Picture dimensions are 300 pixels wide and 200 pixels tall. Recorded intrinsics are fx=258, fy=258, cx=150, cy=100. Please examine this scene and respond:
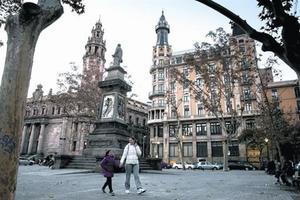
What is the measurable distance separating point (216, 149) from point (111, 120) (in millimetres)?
36447

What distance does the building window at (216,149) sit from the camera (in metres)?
49.9

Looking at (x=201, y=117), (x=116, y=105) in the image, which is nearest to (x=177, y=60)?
(x=201, y=117)

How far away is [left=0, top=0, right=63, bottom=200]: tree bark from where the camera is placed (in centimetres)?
286

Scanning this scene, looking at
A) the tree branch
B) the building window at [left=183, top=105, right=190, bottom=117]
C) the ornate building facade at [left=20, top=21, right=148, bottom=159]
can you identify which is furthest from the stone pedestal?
the ornate building facade at [left=20, top=21, right=148, bottom=159]

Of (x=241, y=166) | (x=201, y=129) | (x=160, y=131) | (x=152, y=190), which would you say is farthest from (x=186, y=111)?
(x=152, y=190)

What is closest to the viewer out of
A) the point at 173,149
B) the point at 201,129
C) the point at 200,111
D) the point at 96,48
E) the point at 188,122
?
the point at 201,129

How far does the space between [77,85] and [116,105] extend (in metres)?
16.7

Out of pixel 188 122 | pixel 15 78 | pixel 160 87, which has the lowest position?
pixel 15 78

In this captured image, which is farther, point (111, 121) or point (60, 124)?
point (60, 124)

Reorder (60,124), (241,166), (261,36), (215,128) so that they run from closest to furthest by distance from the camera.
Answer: (261,36), (241,166), (215,128), (60,124)

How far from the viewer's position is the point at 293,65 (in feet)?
16.6

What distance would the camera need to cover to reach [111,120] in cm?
1853

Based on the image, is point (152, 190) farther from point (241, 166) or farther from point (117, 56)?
point (241, 166)

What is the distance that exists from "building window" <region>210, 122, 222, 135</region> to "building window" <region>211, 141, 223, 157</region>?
1.94 metres
